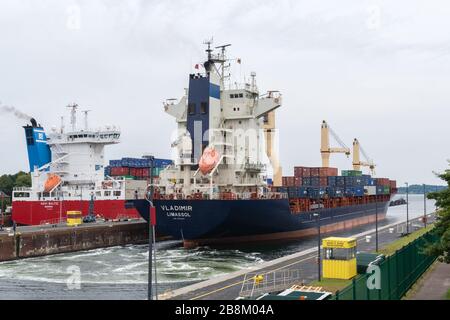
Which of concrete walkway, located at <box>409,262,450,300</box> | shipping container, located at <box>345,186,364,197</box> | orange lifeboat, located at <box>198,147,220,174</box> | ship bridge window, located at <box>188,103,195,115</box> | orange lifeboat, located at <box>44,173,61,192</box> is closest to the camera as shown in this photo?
concrete walkway, located at <box>409,262,450,300</box>

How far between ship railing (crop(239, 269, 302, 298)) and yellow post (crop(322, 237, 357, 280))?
6.06ft

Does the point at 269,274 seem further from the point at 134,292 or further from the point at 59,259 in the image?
the point at 59,259

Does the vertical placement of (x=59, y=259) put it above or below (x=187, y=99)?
below

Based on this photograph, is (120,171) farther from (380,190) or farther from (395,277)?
(395,277)

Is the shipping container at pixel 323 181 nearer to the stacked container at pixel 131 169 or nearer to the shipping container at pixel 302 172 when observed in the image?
the shipping container at pixel 302 172

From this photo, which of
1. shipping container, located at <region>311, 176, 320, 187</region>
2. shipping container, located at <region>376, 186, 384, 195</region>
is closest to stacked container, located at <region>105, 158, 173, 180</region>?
shipping container, located at <region>311, 176, 320, 187</region>

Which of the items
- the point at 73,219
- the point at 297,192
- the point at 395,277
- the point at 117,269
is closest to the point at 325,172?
the point at 297,192

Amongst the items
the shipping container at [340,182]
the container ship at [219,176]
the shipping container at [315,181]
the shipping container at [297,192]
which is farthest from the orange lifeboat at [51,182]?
the shipping container at [340,182]

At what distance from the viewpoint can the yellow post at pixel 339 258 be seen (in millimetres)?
27172

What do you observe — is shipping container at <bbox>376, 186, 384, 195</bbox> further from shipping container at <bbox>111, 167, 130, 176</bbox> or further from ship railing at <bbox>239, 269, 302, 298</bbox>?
ship railing at <bbox>239, 269, 302, 298</bbox>

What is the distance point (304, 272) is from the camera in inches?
1241

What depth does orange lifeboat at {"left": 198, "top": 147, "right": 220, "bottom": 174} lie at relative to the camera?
52.8 meters
